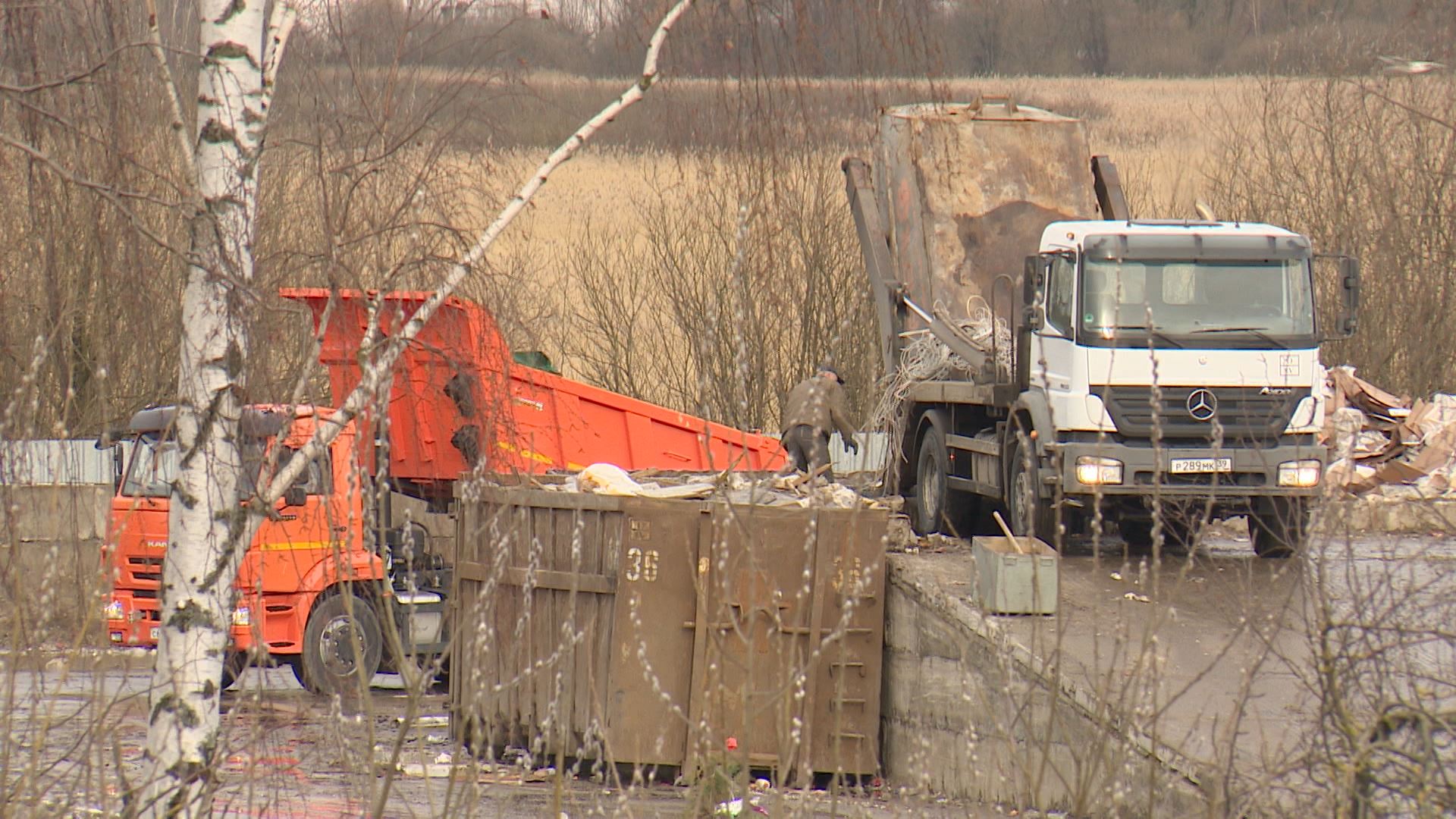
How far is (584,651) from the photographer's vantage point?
A: 11.6m

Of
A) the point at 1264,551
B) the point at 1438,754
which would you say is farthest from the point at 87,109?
the point at 1264,551

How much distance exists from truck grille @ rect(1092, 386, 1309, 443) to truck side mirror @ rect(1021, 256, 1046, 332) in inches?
33.2

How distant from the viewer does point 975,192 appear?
16766 millimetres

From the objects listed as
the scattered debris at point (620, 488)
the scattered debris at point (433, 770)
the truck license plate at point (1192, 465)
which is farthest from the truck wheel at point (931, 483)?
the scattered debris at point (433, 770)

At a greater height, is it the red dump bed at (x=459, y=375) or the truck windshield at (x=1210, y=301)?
the truck windshield at (x=1210, y=301)

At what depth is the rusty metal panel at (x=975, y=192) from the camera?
54.7 ft

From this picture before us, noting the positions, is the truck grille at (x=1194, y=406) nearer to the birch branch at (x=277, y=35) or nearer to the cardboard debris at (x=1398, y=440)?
the cardboard debris at (x=1398, y=440)

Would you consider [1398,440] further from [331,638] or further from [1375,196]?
[331,638]

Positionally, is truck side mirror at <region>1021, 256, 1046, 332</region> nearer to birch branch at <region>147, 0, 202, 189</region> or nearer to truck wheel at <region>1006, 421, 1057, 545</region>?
truck wheel at <region>1006, 421, 1057, 545</region>

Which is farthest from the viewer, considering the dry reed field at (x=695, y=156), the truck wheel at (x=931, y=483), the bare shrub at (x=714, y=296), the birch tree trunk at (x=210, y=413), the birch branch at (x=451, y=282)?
the bare shrub at (x=714, y=296)

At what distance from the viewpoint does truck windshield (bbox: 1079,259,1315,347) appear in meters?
13.1

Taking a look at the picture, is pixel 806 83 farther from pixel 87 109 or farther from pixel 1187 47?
pixel 1187 47

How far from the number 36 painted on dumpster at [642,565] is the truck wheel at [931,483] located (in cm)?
432

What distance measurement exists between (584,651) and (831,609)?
1.69 meters
